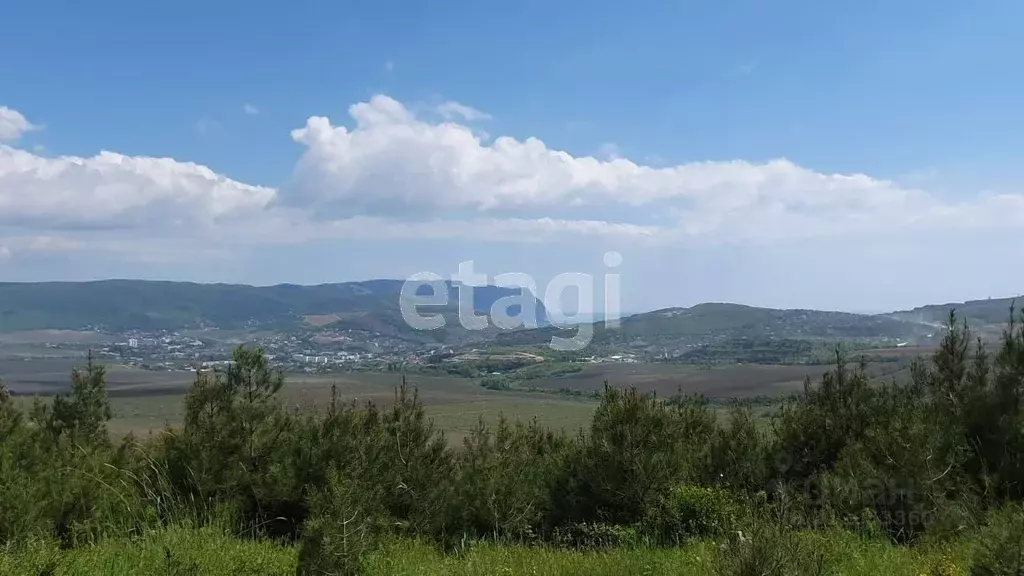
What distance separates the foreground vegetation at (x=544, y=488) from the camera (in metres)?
5.50

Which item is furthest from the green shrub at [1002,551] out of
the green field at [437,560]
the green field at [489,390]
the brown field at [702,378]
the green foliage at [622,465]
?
the brown field at [702,378]

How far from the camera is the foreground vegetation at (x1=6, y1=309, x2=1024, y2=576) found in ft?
18.1

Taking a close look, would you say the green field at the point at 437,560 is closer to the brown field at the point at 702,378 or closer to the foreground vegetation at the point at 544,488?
the foreground vegetation at the point at 544,488

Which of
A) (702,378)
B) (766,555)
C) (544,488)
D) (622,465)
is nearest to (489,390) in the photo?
(702,378)

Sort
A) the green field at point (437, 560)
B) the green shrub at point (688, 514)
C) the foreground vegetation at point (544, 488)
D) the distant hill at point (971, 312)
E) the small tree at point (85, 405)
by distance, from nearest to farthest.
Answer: the green field at point (437, 560) < the foreground vegetation at point (544, 488) < the green shrub at point (688, 514) < the small tree at point (85, 405) < the distant hill at point (971, 312)

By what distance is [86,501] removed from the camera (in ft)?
26.2

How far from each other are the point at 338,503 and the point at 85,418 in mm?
15545

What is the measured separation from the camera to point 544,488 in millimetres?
11000

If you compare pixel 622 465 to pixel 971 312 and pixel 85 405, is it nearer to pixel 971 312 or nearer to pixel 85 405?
pixel 85 405

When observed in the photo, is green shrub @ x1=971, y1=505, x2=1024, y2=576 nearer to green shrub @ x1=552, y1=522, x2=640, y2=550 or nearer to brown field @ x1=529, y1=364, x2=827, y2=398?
green shrub @ x1=552, y1=522, x2=640, y2=550

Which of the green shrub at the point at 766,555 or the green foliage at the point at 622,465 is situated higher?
the green shrub at the point at 766,555

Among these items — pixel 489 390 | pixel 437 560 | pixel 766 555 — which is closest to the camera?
pixel 766 555

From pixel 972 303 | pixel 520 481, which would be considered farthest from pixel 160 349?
pixel 972 303

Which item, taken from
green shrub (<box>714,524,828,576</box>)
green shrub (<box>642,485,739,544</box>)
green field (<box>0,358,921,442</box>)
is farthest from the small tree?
green field (<box>0,358,921,442</box>)
